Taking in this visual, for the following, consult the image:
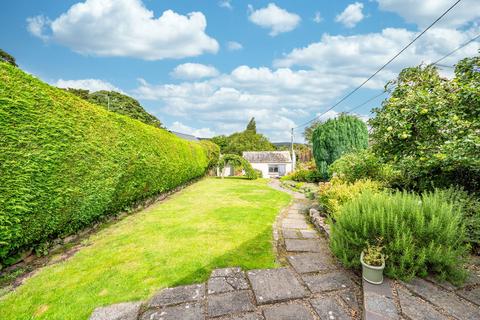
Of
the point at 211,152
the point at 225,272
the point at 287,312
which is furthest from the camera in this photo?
the point at 211,152

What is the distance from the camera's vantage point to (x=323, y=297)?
2414mm

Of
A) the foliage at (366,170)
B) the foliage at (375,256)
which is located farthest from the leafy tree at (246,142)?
the foliage at (375,256)

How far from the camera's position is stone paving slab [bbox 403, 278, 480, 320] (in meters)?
1.88

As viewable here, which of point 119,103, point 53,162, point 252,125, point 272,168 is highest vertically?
point 252,125

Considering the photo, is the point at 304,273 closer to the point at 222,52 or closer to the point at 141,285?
the point at 141,285

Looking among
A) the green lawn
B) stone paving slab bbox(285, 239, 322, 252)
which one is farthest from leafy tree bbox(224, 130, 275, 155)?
stone paving slab bbox(285, 239, 322, 252)

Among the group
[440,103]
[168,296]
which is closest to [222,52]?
[440,103]

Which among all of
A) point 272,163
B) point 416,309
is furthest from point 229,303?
point 272,163

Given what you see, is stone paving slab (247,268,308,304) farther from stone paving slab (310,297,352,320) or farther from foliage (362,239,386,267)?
foliage (362,239,386,267)

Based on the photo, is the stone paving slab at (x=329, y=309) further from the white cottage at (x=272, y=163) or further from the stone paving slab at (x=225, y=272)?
the white cottage at (x=272, y=163)

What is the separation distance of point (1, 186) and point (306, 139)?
4313cm

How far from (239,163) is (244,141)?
27499mm

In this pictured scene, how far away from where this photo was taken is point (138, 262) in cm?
341

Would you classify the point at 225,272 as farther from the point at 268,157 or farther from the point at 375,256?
the point at 268,157
